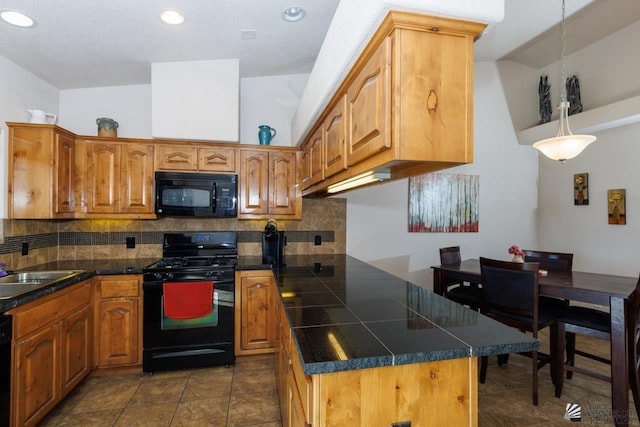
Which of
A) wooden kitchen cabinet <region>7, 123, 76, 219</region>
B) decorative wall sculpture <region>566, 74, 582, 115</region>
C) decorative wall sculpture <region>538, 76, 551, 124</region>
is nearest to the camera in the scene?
wooden kitchen cabinet <region>7, 123, 76, 219</region>

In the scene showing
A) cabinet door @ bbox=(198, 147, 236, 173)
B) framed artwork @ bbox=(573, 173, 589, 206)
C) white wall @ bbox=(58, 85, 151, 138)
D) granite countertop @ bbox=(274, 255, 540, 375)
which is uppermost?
white wall @ bbox=(58, 85, 151, 138)

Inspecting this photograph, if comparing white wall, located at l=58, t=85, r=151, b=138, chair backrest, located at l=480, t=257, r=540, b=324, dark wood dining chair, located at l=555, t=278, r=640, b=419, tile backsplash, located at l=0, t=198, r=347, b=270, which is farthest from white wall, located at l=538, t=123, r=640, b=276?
white wall, located at l=58, t=85, r=151, b=138

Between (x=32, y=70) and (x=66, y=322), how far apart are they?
219 cm

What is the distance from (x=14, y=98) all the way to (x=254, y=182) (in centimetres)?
203

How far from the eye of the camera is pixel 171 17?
2.12m

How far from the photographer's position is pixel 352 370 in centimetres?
99

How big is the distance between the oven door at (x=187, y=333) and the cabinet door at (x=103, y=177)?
36.1 inches

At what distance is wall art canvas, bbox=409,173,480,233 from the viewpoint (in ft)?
13.2

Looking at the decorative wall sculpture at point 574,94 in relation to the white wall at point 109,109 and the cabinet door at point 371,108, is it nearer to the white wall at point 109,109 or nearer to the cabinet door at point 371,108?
the cabinet door at point 371,108

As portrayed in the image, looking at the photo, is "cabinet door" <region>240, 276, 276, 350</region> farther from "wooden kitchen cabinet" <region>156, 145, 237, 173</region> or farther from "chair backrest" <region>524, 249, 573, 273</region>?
"chair backrest" <region>524, 249, 573, 273</region>

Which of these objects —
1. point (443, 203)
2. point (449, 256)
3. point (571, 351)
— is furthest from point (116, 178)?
point (571, 351)

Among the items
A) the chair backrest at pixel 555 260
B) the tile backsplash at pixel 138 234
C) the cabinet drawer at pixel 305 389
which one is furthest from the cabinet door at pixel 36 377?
the chair backrest at pixel 555 260

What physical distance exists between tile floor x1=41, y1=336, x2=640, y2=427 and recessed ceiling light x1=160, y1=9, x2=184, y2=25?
107 inches

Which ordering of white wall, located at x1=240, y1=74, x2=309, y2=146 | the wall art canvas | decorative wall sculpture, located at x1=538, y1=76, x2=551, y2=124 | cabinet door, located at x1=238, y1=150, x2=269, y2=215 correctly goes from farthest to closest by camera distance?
decorative wall sculpture, located at x1=538, y1=76, x2=551, y2=124 < the wall art canvas < white wall, located at x1=240, y1=74, x2=309, y2=146 < cabinet door, located at x1=238, y1=150, x2=269, y2=215
